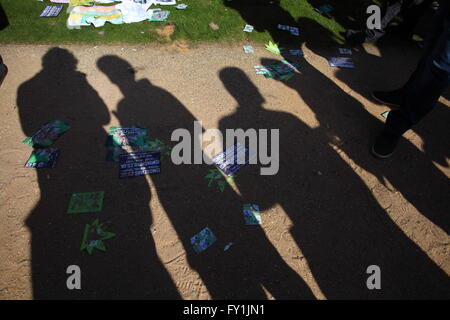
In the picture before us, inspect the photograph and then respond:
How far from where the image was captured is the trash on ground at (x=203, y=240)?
2.52 m

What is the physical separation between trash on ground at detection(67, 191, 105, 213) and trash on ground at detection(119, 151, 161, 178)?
1.08 feet

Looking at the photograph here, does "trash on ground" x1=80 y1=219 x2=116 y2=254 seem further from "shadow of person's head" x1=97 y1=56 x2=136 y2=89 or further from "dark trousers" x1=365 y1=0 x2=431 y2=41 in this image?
"dark trousers" x1=365 y1=0 x2=431 y2=41

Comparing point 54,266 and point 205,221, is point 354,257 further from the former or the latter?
point 54,266

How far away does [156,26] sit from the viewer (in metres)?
5.02

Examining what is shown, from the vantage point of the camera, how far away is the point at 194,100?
12.7 ft

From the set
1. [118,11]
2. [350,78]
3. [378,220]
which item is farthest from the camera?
[118,11]

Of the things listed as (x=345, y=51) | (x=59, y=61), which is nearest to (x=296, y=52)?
(x=345, y=51)

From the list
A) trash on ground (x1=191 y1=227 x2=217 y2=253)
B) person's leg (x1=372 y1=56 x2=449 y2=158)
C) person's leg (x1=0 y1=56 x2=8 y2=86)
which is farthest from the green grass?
trash on ground (x1=191 y1=227 x2=217 y2=253)

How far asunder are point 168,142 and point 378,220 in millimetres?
2549

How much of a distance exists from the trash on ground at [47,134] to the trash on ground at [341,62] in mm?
4377

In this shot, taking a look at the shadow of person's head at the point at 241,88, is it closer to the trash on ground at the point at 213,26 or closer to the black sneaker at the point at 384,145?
the trash on ground at the point at 213,26

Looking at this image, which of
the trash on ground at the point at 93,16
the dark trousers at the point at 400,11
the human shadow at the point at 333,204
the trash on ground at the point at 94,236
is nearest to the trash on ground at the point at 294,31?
the dark trousers at the point at 400,11

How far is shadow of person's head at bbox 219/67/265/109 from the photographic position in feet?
12.9
